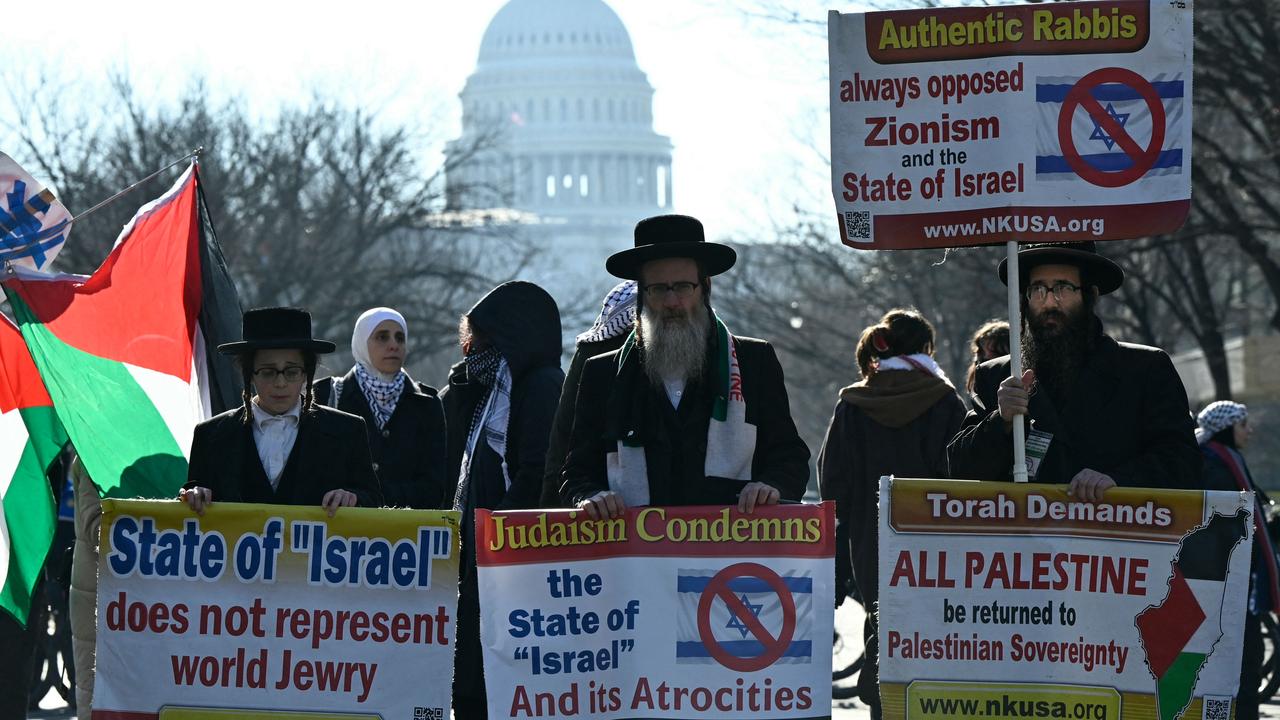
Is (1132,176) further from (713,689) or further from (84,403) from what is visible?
(84,403)

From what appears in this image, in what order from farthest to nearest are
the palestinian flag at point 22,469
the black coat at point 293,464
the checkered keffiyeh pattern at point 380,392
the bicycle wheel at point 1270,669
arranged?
the bicycle wheel at point 1270,669
the checkered keffiyeh pattern at point 380,392
the palestinian flag at point 22,469
the black coat at point 293,464

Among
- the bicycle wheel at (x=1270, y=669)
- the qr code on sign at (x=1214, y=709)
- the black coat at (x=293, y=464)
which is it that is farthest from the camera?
the bicycle wheel at (x=1270, y=669)

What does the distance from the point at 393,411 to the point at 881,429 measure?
2044mm

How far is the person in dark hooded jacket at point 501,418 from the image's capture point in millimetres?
7734

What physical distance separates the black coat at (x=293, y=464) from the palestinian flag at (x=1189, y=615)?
2.39 metres

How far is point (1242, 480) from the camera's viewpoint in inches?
428

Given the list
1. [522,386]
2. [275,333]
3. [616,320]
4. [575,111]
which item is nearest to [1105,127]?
[616,320]

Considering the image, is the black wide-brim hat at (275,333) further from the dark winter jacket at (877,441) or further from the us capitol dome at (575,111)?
the us capitol dome at (575,111)

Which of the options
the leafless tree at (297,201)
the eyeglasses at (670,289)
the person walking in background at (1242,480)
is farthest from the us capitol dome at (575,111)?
the eyeglasses at (670,289)

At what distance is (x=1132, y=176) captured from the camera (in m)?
6.66

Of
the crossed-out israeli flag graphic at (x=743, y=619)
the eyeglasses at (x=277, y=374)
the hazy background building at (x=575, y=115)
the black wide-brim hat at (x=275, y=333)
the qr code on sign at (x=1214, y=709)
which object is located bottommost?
the qr code on sign at (x=1214, y=709)

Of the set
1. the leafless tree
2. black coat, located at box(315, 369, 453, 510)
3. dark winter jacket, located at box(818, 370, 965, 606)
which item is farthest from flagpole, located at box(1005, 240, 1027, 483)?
the leafless tree

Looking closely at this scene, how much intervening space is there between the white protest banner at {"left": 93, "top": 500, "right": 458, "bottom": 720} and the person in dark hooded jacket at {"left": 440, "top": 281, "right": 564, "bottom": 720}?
80cm

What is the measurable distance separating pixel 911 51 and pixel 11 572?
3.39 metres
